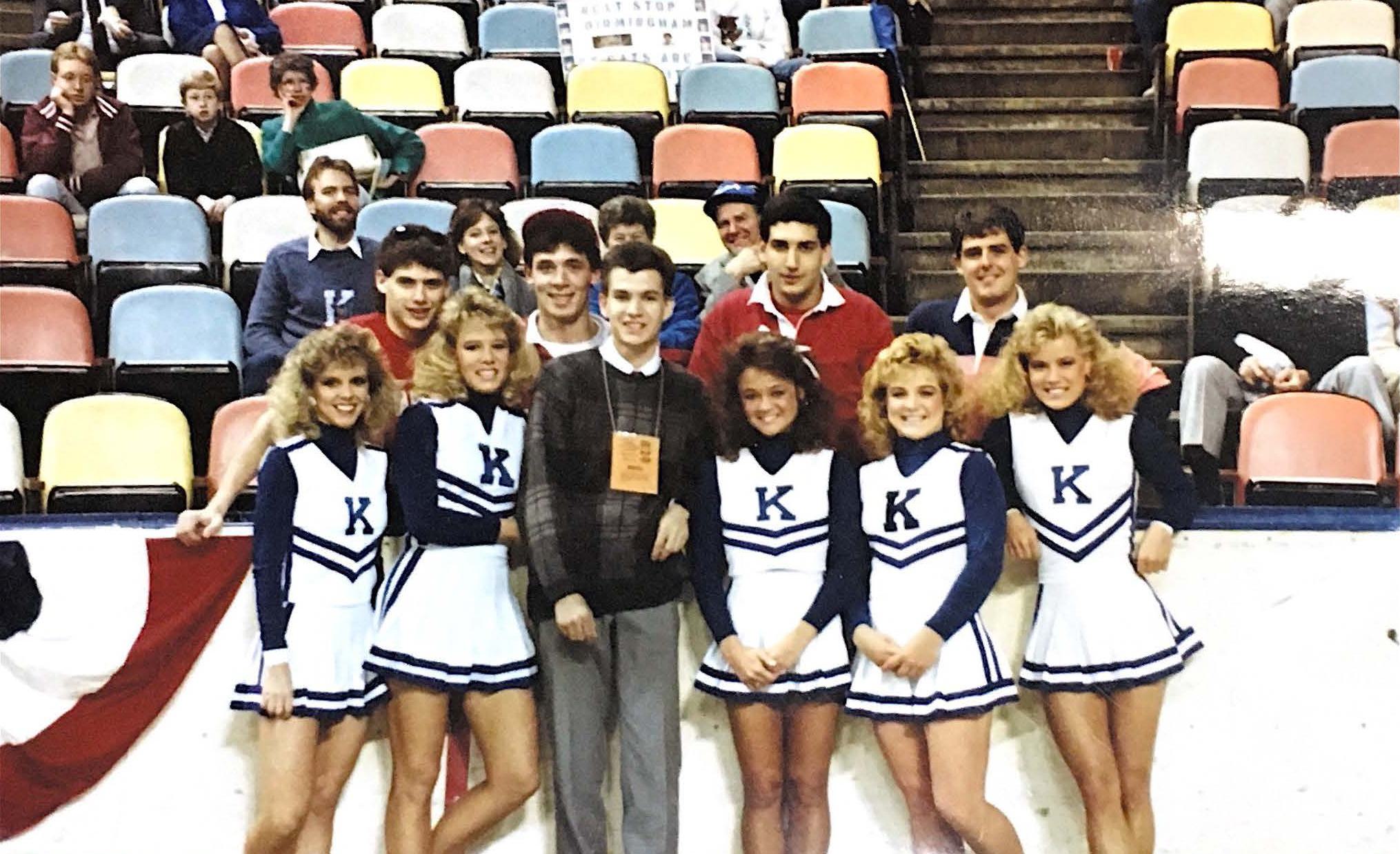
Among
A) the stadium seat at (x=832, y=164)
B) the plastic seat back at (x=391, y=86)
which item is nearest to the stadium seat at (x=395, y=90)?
the plastic seat back at (x=391, y=86)

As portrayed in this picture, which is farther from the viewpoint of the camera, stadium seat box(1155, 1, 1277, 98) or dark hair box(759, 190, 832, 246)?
stadium seat box(1155, 1, 1277, 98)

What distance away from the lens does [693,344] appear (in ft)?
9.01

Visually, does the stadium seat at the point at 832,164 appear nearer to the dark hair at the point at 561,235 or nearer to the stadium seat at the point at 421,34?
the dark hair at the point at 561,235

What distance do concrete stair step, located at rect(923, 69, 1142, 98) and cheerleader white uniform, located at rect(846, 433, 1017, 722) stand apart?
185 cm

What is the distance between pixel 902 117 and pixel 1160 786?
7.32ft

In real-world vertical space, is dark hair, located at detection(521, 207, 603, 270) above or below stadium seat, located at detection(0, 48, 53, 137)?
below

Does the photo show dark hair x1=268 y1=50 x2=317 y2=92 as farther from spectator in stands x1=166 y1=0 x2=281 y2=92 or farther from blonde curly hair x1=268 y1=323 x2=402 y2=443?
blonde curly hair x1=268 y1=323 x2=402 y2=443

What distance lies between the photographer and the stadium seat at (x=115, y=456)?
2.86 metres

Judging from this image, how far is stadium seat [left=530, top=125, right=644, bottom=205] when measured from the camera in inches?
152

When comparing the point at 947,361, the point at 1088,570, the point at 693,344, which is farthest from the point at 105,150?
the point at 1088,570

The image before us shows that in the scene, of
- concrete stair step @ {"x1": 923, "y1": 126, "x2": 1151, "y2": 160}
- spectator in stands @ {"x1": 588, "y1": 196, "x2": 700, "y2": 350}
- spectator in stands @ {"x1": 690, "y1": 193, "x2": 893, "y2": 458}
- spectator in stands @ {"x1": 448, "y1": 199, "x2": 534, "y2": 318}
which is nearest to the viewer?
spectator in stands @ {"x1": 690, "y1": 193, "x2": 893, "y2": 458}

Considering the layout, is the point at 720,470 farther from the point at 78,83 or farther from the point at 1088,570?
the point at 78,83

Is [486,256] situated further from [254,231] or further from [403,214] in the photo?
[254,231]

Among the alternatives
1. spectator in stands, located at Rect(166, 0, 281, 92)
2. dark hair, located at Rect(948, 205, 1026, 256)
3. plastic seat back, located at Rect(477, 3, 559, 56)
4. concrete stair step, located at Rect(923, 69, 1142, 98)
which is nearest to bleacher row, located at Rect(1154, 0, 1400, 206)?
concrete stair step, located at Rect(923, 69, 1142, 98)
